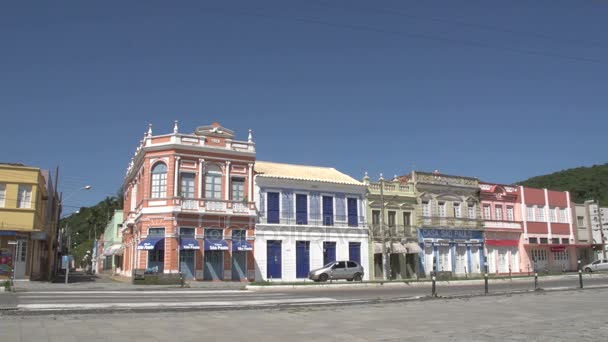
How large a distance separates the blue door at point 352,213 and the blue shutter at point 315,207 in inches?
112

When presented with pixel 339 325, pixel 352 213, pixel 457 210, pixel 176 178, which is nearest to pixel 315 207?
pixel 352 213

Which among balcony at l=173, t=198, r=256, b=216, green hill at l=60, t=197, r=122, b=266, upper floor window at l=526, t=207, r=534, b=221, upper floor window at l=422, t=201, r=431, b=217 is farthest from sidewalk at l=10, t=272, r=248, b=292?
green hill at l=60, t=197, r=122, b=266

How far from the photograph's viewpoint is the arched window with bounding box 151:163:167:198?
38031 millimetres

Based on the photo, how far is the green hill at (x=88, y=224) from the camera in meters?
95.2

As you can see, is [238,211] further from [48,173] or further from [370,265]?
[48,173]

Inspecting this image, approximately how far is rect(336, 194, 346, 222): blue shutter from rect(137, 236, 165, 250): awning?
14.0 metres

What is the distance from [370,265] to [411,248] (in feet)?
13.0

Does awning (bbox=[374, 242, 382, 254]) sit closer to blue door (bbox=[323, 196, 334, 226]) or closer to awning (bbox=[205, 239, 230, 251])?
blue door (bbox=[323, 196, 334, 226])

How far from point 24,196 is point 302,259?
64.8 feet

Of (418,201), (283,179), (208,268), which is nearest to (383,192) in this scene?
(418,201)

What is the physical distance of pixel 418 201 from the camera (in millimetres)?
47344

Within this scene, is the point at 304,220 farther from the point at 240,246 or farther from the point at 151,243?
the point at 151,243

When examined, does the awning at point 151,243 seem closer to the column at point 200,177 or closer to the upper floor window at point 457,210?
the column at point 200,177

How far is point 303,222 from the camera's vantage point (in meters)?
41.8
